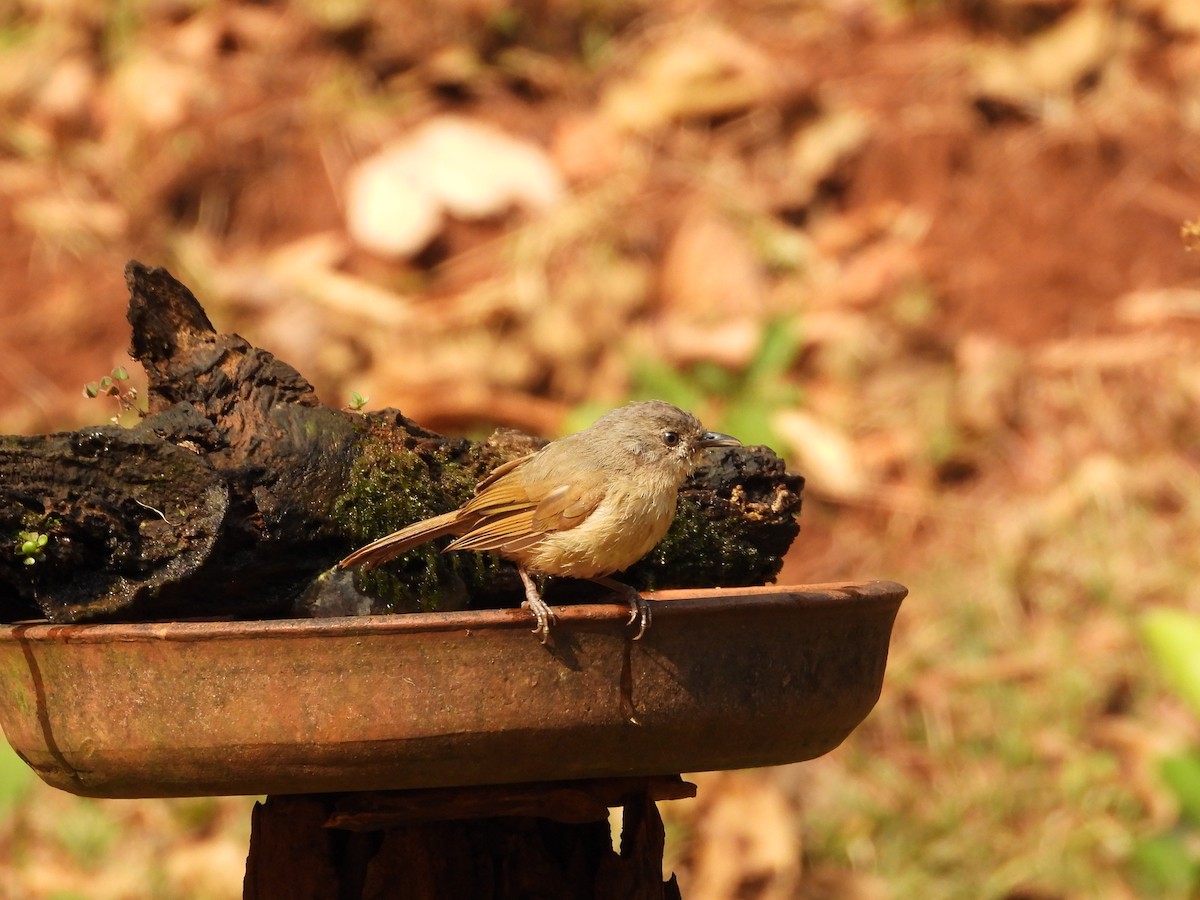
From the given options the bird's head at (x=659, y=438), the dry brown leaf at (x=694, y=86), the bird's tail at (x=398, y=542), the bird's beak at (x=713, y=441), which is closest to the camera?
the bird's tail at (x=398, y=542)

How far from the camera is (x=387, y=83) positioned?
959cm

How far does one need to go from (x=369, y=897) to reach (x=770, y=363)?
4661mm

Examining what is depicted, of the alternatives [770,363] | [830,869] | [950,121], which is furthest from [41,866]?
[950,121]

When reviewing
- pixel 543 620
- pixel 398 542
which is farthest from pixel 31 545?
pixel 543 620

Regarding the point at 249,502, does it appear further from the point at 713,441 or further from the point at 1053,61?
the point at 1053,61

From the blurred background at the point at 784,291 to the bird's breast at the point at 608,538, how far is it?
11.6 feet

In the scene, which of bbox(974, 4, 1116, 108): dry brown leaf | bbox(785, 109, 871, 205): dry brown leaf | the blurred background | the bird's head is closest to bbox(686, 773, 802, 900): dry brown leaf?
the blurred background

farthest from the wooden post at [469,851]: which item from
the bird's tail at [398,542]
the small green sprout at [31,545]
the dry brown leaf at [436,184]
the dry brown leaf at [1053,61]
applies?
the dry brown leaf at [1053,61]

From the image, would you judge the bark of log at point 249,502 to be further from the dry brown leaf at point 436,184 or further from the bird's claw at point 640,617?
the dry brown leaf at point 436,184

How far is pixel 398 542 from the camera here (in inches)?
126

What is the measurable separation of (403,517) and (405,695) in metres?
0.67

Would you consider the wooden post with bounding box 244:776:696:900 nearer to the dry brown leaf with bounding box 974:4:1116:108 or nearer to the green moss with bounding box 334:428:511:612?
the green moss with bounding box 334:428:511:612

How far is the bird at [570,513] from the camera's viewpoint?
3305 millimetres

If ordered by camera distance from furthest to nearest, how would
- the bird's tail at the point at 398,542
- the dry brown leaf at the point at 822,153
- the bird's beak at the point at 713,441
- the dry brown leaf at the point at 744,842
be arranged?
the dry brown leaf at the point at 822,153
the dry brown leaf at the point at 744,842
the bird's beak at the point at 713,441
the bird's tail at the point at 398,542
